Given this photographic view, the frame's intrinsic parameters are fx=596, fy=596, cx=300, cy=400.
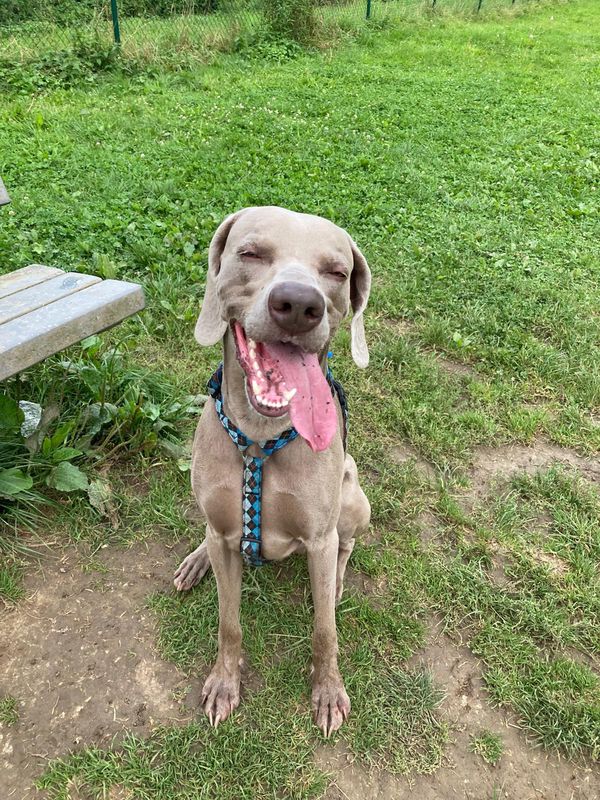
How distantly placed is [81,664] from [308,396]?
4.55 ft

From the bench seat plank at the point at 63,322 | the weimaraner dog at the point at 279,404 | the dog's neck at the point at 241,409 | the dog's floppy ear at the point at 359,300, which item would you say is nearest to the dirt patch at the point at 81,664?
the weimaraner dog at the point at 279,404

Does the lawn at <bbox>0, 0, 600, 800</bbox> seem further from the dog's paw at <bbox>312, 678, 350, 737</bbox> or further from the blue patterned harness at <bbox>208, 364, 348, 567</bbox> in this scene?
the blue patterned harness at <bbox>208, 364, 348, 567</bbox>

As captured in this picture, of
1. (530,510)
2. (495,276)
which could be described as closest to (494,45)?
(495,276)

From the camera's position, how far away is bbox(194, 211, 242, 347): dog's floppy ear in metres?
1.88

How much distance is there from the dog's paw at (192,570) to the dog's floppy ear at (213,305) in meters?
1.00

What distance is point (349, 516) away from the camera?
90.1 inches

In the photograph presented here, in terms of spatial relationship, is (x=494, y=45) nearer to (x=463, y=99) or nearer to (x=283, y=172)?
(x=463, y=99)

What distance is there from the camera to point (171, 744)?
198 centimetres

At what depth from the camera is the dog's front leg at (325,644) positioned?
6.53 ft

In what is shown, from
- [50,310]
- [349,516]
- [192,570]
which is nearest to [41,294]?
[50,310]

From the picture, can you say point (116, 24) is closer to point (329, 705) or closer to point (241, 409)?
point (241, 409)

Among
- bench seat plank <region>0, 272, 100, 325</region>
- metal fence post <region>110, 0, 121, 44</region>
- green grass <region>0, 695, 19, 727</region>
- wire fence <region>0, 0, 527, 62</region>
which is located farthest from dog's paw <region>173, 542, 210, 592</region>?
metal fence post <region>110, 0, 121, 44</region>

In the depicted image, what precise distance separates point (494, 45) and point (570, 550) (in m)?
12.5

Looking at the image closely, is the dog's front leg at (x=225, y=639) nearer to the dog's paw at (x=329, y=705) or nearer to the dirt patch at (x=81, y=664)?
the dirt patch at (x=81, y=664)
